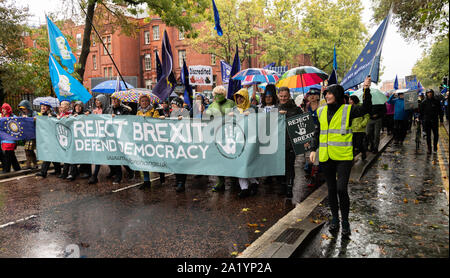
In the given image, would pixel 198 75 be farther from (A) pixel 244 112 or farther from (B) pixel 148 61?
(B) pixel 148 61

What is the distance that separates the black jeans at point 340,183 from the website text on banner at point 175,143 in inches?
71.1

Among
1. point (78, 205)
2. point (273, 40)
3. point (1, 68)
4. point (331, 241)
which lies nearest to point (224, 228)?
point (331, 241)

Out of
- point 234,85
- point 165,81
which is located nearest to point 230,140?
point 165,81

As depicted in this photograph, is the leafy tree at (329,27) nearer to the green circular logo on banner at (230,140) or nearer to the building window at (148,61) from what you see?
the building window at (148,61)

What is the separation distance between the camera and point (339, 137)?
4.49 metres

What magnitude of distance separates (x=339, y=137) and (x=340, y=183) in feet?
2.00

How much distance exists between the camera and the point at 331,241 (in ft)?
14.6

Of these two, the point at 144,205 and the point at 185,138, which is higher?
the point at 185,138

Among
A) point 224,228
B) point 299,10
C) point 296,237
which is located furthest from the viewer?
point 299,10

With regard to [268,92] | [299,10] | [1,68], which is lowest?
[268,92]

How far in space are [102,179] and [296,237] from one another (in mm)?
5980

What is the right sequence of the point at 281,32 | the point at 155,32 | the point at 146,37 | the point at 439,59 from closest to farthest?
1. the point at 439,59
2. the point at 281,32
3. the point at 155,32
4. the point at 146,37

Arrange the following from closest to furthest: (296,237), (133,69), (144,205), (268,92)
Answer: (296,237), (144,205), (268,92), (133,69)
